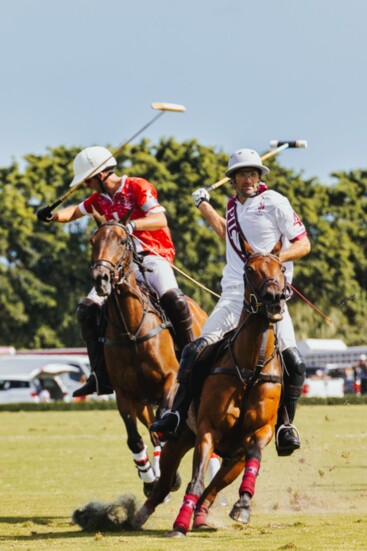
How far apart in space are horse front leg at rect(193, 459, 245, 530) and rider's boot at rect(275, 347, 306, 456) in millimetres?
696

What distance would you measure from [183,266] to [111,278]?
4969cm

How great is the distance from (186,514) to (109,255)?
265 centimetres

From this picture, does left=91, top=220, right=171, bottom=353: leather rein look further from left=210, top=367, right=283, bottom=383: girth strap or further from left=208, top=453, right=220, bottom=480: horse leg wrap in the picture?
left=210, top=367, right=283, bottom=383: girth strap

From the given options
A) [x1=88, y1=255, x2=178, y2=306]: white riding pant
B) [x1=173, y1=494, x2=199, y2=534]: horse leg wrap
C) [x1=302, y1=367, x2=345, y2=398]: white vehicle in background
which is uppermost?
[x1=88, y1=255, x2=178, y2=306]: white riding pant

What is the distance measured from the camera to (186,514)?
979cm

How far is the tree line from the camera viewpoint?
61.8m

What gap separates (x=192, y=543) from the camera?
30.2 ft

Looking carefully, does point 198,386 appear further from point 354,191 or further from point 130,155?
point 354,191

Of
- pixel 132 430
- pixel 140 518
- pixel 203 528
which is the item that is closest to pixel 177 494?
pixel 132 430

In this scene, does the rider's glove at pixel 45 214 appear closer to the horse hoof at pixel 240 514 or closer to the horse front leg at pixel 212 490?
the horse front leg at pixel 212 490

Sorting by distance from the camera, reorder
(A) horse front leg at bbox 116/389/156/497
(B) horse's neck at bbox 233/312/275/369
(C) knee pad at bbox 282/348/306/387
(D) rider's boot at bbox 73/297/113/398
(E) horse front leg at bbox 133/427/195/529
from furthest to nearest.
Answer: (D) rider's boot at bbox 73/297/113/398, (A) horse front leg at bbox 116/389/156/497, (E) horse front leg at bbox 133/427/195/529, (C) knee pad at bbox 282/348/306/387, (B) horse's neck at bbox 233/312/275/369

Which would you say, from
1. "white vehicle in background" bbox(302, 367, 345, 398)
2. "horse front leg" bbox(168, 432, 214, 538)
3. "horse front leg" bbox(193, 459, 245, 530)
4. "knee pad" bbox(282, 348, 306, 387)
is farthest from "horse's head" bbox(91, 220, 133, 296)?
"white vehicle in background" bbox(302, 367, 345, 398)

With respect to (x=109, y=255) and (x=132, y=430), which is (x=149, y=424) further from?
(x=109, y=255)

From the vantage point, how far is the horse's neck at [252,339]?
9.97 m
